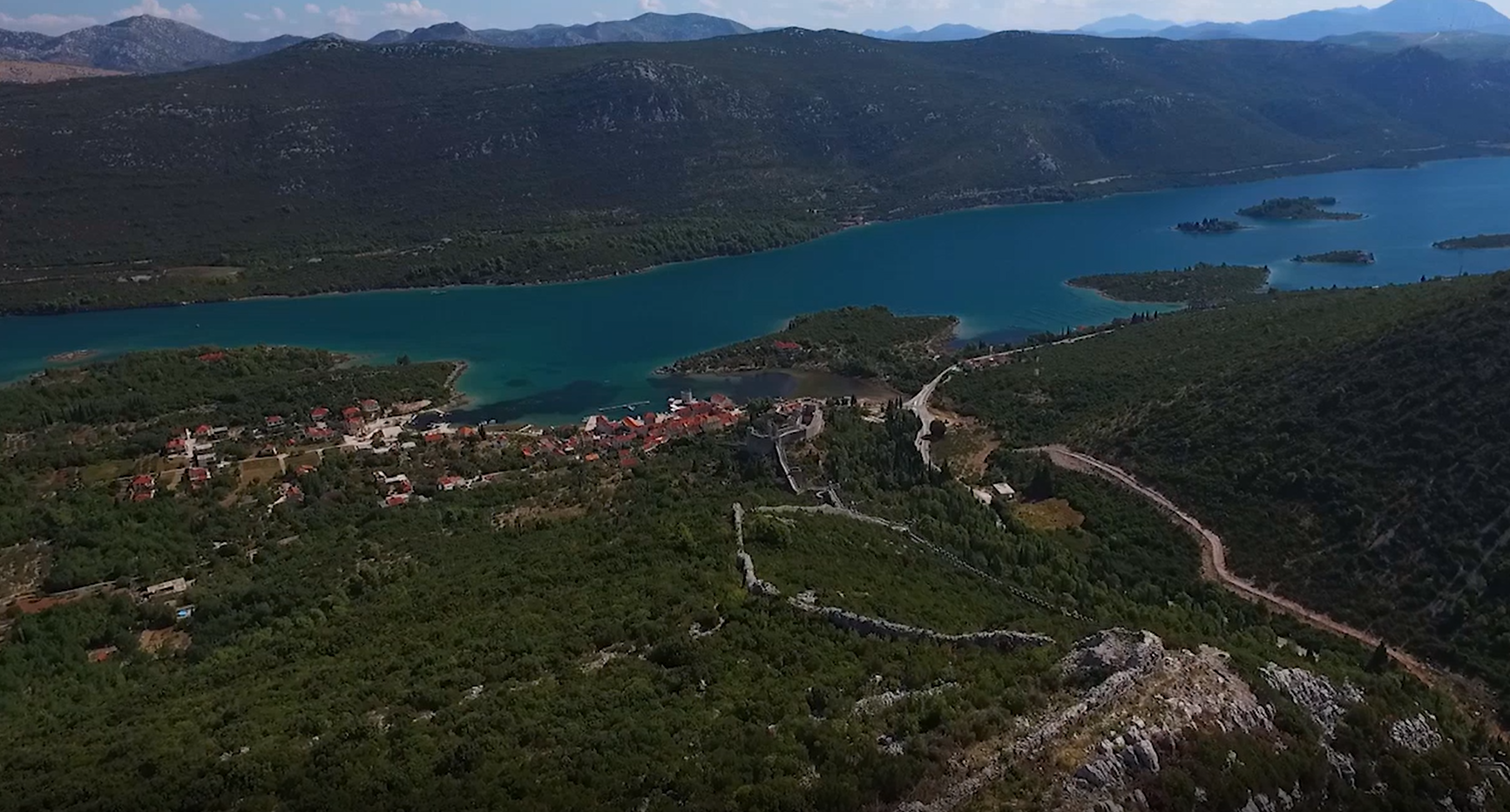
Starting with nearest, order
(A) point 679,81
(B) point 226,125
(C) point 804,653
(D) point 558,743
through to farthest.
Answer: (D) point 558,743 → (C) point 804,653 → (B) point 226,125 → (A) point 679,81

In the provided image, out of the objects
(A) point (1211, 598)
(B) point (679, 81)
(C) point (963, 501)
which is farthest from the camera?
(B) point (679, 81)

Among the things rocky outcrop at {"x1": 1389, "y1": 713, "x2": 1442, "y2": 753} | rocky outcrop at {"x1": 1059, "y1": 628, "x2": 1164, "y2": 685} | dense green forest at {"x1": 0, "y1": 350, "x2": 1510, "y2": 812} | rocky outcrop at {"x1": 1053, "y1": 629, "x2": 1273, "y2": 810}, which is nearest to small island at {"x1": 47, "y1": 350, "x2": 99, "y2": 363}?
dense green forest at {"x1": 0, "y1": 350, "x2": 1510, "y2": 812}

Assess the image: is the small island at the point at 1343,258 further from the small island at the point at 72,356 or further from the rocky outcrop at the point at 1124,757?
the small island at the point at 72,356

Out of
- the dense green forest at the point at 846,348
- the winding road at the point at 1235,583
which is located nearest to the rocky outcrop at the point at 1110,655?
the winding road at the point at 1235,583

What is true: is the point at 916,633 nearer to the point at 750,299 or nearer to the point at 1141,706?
the point at 1141,706

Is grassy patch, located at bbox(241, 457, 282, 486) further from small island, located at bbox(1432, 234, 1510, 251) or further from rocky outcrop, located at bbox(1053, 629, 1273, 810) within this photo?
small island, located at bbox(1432, 234, 1510, 251)

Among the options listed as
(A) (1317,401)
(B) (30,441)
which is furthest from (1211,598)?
(B) (30,441)

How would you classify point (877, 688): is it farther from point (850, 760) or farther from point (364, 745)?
point (364, 745)
